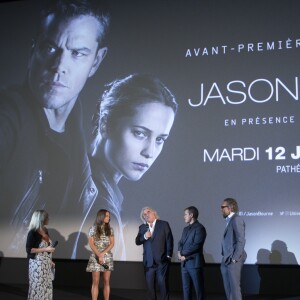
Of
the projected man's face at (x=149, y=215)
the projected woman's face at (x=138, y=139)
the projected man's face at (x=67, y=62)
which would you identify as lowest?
the projected man's face at (x=149, y=215)

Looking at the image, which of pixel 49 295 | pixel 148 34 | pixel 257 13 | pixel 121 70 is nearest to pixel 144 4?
pixel 148 34

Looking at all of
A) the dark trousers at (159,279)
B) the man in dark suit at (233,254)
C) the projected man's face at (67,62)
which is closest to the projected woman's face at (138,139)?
the projected man's face at (67,62)

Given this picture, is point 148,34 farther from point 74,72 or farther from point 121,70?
point 74,72

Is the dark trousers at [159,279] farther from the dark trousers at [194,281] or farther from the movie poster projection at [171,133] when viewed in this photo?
the movie poster projection at [171,133]

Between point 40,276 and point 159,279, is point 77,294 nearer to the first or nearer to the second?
point 159,279

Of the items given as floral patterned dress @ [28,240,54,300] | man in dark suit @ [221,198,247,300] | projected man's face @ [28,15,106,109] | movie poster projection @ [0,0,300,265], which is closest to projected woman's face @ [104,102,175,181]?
movie poster projection @ [0,0,300,265]

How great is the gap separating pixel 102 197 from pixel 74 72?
2123mm

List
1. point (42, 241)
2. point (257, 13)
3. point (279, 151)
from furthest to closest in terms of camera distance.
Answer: point (257, 13)
point (279, 151)
point (42, 241)

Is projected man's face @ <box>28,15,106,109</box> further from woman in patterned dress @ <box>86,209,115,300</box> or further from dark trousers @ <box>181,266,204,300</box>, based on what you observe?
dark trousers @ <box>181,266,204,300</box>

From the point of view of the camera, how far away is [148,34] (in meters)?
8.85

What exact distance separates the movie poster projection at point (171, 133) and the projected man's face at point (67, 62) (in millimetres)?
61

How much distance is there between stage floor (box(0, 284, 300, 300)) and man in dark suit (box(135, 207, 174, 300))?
43.4 inches

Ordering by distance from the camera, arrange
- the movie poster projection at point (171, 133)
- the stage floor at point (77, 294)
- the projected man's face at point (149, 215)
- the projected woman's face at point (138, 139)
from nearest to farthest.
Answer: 1. the projected man's face at point (149, 215)
2. the stage floor at point (77, 294)
3. the movie poster projection at point (171, 133)
4. the projected woman's face at point (138, 139)

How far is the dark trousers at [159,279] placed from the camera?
255 inches
